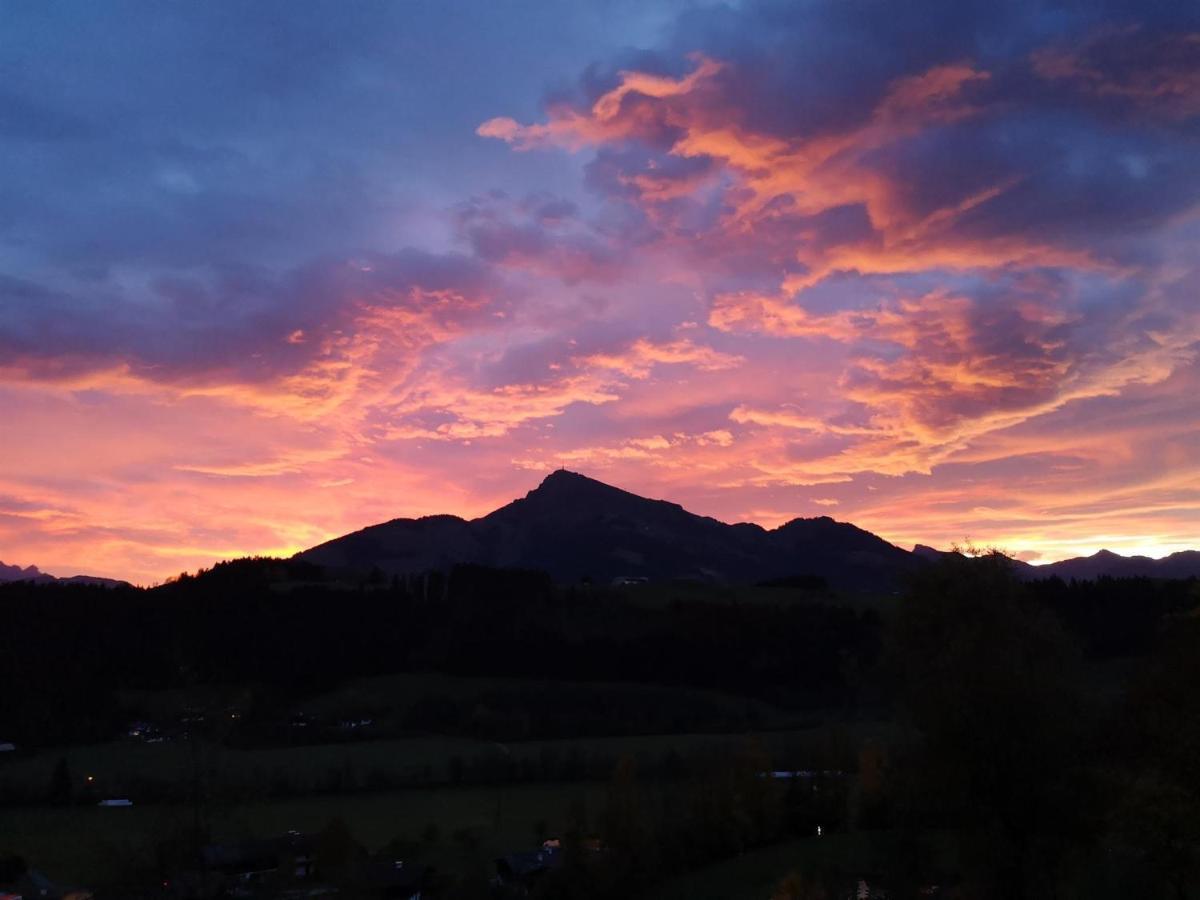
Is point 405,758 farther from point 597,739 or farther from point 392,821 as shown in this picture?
point 392,821

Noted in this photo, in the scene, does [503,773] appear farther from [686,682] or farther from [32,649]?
[32,649]

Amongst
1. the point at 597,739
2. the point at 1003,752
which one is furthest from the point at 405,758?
the point at 1003,752

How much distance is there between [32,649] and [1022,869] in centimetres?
11258

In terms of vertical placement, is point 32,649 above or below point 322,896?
above

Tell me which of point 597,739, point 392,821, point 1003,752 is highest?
point 1003,752

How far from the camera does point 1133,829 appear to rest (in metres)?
22.5

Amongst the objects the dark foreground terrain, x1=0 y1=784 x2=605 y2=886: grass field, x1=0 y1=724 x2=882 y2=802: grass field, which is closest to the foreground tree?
the dark foreground terrain

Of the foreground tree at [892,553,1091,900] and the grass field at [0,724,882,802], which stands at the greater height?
the foreground tree at [892,553,1091,900]

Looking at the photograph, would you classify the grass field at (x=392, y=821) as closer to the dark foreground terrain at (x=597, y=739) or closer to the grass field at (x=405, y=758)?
the dark foreground terrain at (x=597, y=739)

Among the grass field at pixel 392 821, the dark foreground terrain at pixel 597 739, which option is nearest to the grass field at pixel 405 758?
the dark foreground terrain at pixel 597 739

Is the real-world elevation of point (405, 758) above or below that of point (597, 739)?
below

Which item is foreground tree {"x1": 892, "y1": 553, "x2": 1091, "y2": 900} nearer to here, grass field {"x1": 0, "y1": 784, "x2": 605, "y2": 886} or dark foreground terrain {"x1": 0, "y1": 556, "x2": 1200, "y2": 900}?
dark foreground terrain {"x1": 0, "y1": 556, "x2": 1200, "y2": 900}

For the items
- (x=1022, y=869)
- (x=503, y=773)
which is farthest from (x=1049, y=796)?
(x=503, y=773)

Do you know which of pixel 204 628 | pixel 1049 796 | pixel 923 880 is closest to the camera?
pixel 1049 796
